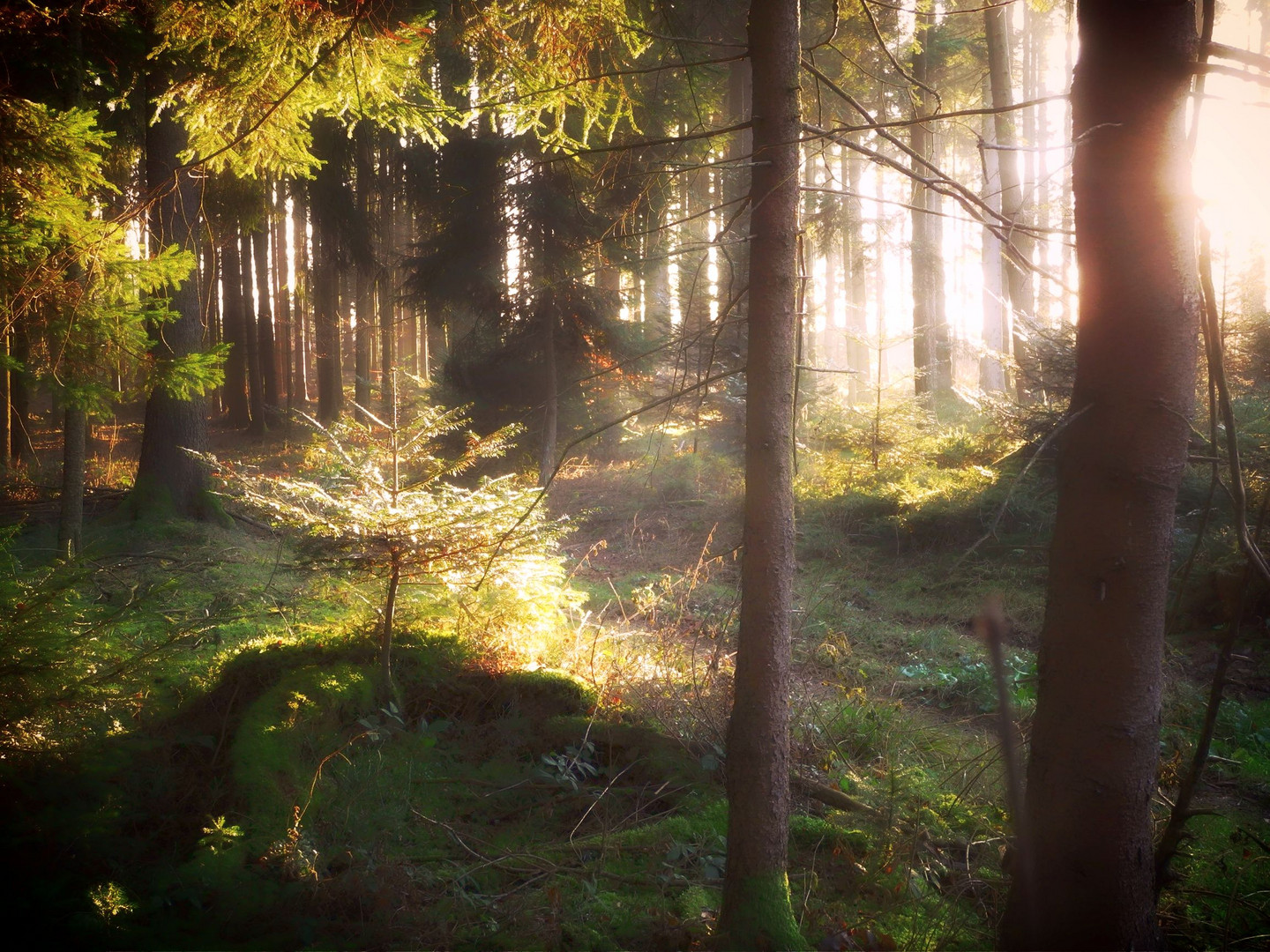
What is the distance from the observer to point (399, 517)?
5.04m

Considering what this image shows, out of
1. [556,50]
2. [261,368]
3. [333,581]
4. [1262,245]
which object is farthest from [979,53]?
[261,368]

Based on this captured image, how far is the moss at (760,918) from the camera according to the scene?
3104 mm

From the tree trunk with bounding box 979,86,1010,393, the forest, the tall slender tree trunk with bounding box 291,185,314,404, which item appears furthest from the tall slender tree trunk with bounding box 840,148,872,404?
the tall slender tree trunk with bounding box 291,185,314,404

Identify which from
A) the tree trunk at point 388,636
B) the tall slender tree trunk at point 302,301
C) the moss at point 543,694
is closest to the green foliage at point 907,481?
the moss at point 543,694

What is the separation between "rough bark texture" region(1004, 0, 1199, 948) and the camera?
98.0 inches

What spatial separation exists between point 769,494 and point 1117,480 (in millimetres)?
1343

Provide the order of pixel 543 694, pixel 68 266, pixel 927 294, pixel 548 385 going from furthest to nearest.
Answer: pixel 927 294, pixel 548 385, pixel 543 694, pixel 68 266

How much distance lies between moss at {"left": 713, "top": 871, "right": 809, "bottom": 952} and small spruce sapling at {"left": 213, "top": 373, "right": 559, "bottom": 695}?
257 centimetres

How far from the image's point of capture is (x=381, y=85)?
471 cm

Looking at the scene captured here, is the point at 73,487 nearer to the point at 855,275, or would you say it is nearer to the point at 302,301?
the point at 855,275

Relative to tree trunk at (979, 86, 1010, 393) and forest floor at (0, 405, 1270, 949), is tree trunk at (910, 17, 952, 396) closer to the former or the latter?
tree trunk at (979, 86, 1010, 393)

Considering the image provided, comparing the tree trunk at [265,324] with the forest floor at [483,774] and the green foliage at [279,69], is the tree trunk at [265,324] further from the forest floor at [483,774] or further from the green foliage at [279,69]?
the green foliage at [279,69]

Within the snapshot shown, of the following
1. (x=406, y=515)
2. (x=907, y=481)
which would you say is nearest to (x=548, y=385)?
(x=907, y=481)

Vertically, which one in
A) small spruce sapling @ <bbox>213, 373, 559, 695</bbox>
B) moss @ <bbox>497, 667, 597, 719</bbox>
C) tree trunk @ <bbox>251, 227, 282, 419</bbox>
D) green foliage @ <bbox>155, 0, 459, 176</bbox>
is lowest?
moss @ <bbox>497, 667, 597, 719</bbox>
